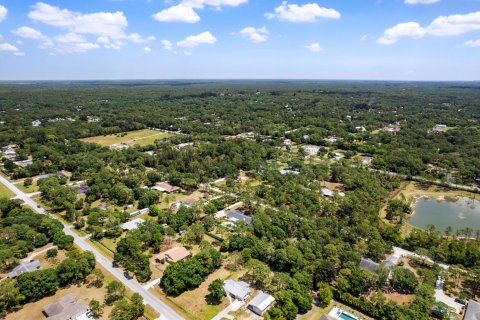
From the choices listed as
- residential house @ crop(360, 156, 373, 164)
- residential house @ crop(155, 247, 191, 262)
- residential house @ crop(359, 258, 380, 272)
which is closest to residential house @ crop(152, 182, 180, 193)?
residential house @ crop(155, 247, 191, 262)

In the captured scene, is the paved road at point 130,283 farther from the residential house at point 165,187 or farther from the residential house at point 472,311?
the residential house at point 472,311

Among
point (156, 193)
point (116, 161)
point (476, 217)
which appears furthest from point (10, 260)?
point (476, 217)

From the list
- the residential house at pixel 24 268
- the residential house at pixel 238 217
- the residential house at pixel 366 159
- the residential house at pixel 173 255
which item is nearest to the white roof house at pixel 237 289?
the residential house at pixel 173 255

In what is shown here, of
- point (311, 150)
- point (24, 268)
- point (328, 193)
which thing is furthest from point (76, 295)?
point (311, 150)

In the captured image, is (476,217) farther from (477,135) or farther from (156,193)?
(477,135)

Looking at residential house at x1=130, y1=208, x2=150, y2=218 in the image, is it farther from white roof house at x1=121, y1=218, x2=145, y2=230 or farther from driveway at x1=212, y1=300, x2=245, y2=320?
driveway at x1=212, y1=300, x2=245, y2=320

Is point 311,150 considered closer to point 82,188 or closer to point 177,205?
point 177,205
